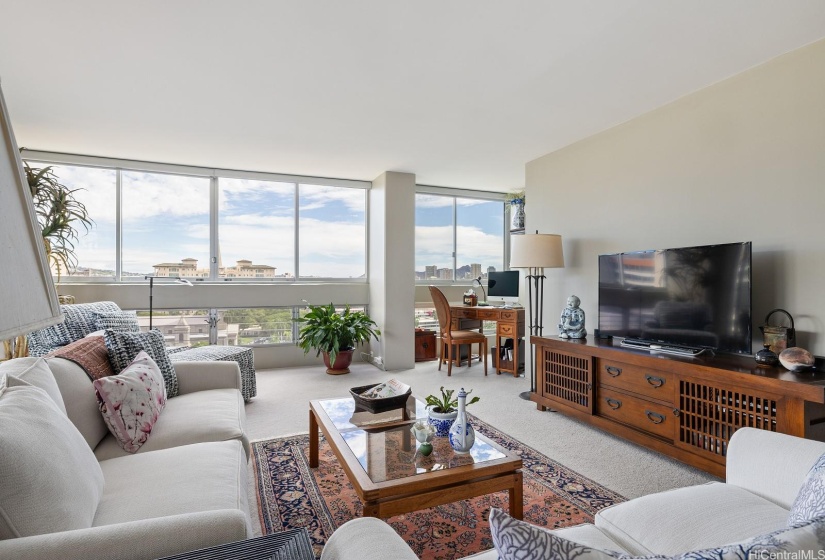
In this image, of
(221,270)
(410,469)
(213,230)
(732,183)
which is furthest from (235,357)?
(732,183)

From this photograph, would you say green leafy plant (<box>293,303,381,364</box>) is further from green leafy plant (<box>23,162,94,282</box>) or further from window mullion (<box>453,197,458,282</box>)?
green leafy plant (<box>23,162,94,282</box>)

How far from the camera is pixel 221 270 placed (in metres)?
5.42

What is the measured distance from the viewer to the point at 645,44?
97.7 inches

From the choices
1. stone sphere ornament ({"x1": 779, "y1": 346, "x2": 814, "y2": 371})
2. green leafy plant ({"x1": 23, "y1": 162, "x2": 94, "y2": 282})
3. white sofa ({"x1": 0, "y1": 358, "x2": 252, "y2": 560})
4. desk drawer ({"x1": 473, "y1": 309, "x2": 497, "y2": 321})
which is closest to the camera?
white sofa ({"x1": 0, "y1": 358, "x2": 252, "y2": 560})

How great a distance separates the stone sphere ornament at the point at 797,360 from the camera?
7.31 ft

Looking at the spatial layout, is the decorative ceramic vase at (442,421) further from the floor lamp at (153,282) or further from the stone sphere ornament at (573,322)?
the floor lamp at (153,282)

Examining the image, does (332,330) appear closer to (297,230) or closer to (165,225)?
(297,230)

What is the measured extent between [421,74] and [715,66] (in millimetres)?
1810

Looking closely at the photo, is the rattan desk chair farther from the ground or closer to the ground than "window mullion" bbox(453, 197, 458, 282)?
closer to the ground

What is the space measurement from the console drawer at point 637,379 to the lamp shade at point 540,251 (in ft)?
3.25

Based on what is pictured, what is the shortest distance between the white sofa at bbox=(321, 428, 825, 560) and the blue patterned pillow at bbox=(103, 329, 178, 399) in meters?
1.91

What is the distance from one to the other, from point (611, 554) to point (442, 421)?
1.50 m

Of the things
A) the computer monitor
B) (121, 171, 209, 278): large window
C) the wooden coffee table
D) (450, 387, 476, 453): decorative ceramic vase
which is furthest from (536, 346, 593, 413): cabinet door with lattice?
(121, 171, 209, 278): large window

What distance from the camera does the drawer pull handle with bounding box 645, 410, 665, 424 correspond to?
2.77 m
